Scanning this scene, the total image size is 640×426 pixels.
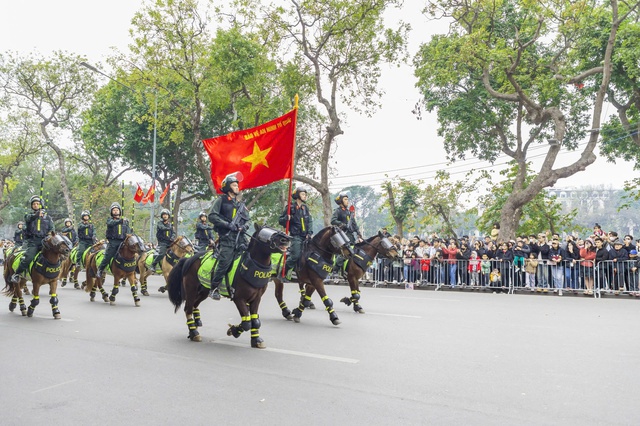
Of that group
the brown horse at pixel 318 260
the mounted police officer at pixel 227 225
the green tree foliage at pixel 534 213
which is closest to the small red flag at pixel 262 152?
the brown horse at pixel 318 260

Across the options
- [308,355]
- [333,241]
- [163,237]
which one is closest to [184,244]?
[163,237]

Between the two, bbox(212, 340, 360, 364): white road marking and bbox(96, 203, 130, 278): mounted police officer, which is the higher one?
bbox(96, 203, 130, 278): mounted police officer

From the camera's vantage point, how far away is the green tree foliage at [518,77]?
2059cm

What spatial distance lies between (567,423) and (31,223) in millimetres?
9632

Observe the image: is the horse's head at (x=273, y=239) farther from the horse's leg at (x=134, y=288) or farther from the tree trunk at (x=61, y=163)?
the tree trunk at (x=61, y=163)

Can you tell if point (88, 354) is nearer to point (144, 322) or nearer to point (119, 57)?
point (144, 322)

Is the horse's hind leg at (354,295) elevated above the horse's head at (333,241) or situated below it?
below

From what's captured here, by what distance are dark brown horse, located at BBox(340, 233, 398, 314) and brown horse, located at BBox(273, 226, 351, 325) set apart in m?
1.20

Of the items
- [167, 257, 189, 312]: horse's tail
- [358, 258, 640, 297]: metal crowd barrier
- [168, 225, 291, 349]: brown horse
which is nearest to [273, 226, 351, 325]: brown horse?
[167, 257, 189, 312]: horse's tail

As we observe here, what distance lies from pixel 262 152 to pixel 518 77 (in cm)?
1671

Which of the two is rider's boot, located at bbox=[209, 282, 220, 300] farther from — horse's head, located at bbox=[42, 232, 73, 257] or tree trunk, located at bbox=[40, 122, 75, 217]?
tree trunk, located at bbox=[40, 122, 75, 217]

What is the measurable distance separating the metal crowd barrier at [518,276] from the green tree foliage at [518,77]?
18.6 ft

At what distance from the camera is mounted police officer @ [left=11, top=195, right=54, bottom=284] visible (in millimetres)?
10039

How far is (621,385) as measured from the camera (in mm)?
5387
